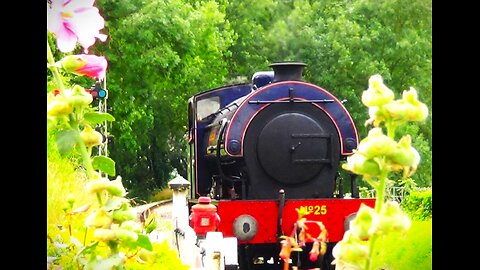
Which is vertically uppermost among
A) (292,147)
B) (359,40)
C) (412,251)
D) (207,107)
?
(359,40)

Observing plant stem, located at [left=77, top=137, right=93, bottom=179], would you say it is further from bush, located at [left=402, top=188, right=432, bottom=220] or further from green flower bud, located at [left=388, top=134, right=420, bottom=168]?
bush, located at [left=402, top=188, right=432, bottom=220]

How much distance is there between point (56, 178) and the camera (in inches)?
42.4

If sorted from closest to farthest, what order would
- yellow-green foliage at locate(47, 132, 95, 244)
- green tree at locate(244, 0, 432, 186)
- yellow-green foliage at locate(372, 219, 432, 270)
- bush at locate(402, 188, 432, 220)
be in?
1. yellow-green foliage at locate(47, 132, 95, 244)
2. yellow-green foliage at locate(372, 219, 432, 270)
3. bush at locate(402, 188, 432, 220)
4. green tree at locate(244, 0, 432, 186)

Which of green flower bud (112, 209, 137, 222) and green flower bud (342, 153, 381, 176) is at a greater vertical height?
green flower bud (342, 153, 381, 176)

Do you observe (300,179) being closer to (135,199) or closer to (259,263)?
(259,263)

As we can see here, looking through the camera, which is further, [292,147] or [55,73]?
[292,147]

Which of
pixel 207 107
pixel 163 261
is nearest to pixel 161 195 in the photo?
pixel 207 107

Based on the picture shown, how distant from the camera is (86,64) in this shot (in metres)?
0.58

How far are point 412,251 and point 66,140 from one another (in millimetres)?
690

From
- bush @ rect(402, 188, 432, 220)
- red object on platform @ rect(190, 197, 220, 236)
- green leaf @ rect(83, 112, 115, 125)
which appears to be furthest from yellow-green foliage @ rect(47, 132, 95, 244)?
red object on platform @ rect(190, 197, 220, 236)

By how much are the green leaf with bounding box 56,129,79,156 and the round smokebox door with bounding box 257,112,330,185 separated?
2.67 metres

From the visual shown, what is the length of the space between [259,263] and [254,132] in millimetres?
558

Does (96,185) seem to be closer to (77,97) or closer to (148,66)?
(77,97)

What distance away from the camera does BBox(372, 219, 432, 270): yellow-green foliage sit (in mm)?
1071
